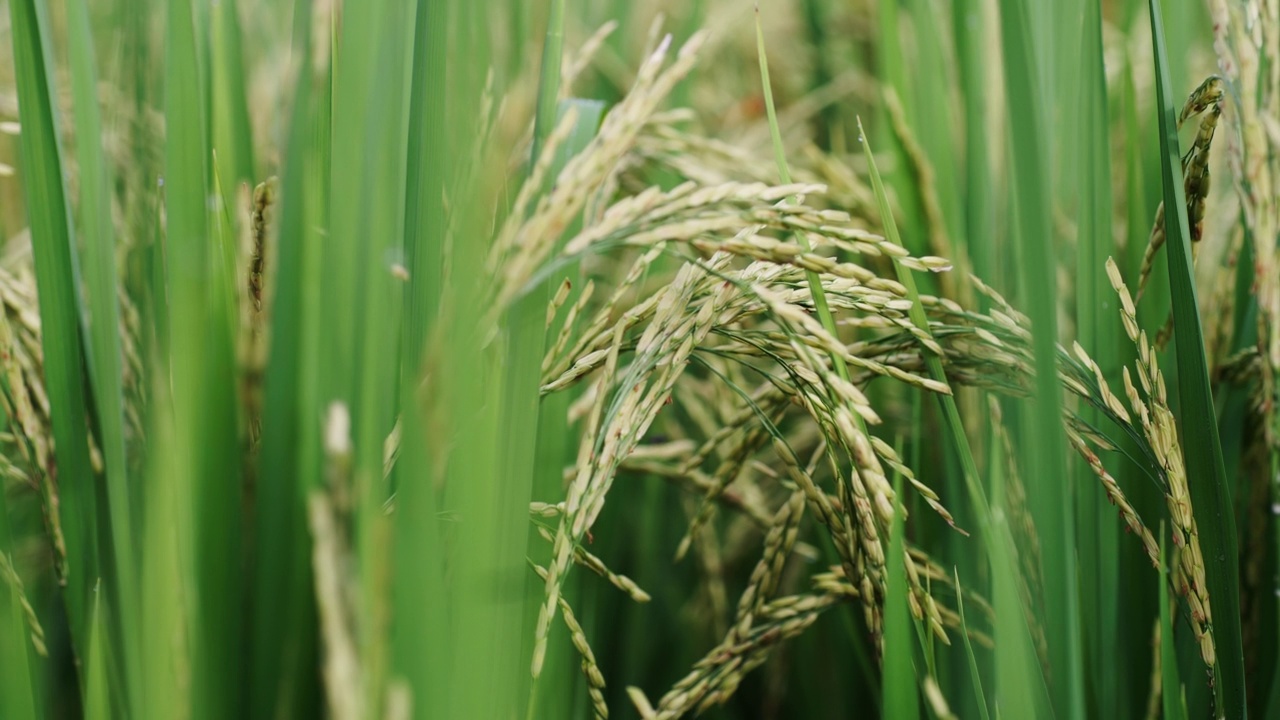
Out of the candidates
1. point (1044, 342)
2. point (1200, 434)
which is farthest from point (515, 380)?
point (1200, 434)

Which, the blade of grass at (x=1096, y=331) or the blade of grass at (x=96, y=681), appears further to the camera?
the blade of grass at (x=1096, y=331)

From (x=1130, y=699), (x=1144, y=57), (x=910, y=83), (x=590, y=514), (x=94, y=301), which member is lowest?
(x=1130, y=699)

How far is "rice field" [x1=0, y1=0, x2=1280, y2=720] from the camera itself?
393 millimetres

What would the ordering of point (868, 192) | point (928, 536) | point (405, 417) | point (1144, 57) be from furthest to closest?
point (1144, 57)
point (868, 192)
point (928, 536)
point (405, 417)

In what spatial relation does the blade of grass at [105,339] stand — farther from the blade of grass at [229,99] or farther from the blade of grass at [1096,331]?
the blade of grass at [1096,331]

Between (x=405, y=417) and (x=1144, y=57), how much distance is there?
1.35m

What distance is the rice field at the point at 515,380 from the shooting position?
15.5 inches

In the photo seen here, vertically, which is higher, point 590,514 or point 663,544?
point 590,514

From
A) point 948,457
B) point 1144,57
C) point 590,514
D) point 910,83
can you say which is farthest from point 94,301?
point 1144,57

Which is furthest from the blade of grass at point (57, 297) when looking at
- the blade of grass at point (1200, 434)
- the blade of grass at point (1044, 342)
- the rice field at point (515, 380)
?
the blade of grass at point (1200, 434)

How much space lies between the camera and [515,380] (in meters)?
0.42

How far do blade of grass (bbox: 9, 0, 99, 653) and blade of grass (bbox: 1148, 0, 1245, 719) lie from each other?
0.66m

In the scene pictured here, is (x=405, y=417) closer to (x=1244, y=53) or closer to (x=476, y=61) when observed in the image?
(x=476, y=61)

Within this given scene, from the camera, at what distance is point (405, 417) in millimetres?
374
